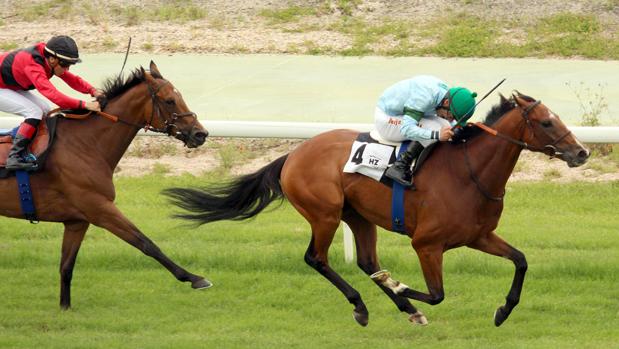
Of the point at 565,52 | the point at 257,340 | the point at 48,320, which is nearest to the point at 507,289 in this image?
the point at 257,340

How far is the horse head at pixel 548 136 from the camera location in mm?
7418

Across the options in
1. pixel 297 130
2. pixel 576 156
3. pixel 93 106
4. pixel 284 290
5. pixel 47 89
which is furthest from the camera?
pixel 297 130

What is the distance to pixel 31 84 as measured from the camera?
8.52 meters

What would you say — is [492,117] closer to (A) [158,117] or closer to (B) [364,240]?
(B) [364,240]

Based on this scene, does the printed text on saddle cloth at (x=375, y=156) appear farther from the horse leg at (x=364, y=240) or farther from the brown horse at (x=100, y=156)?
the brown horse at (x=100, y=156)

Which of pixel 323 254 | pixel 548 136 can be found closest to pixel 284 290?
pixel 323 254

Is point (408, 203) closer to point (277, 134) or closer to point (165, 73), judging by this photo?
point (277, 134)

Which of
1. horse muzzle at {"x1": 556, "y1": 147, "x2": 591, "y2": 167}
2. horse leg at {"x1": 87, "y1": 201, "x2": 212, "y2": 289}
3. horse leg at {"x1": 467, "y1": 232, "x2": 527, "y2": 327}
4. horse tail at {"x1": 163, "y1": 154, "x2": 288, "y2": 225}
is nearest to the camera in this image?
horse muzzle at {"x1": 556, "y1": 147, "x2": 591, "y2": 167}

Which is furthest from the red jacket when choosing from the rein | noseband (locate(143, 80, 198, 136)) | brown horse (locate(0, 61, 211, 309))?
noseband (locate(143, 80, 198, 136))

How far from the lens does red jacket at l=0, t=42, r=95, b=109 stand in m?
8.25

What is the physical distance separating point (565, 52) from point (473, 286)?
631 centimetres

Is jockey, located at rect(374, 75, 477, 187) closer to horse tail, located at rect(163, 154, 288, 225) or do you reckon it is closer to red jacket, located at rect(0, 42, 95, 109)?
horse tail, located at rect(163, 154, 288, 225)

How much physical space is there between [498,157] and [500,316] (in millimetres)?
929

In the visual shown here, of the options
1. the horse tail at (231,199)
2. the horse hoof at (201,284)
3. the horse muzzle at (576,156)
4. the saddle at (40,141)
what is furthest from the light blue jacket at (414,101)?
the saddle at (40,141)
